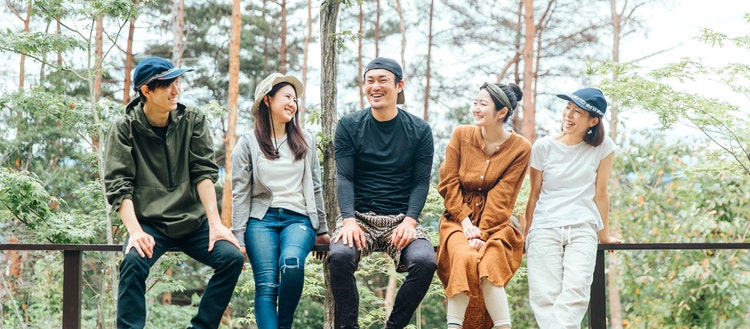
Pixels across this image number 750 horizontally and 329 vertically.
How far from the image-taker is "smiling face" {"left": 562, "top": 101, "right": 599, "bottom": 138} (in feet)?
11.0

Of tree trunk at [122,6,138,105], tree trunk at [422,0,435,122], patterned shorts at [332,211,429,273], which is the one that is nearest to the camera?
patterned shorts at [332,211,429,273]

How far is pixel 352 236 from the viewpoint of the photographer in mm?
3148

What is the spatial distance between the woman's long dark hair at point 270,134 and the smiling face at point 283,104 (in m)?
0.02

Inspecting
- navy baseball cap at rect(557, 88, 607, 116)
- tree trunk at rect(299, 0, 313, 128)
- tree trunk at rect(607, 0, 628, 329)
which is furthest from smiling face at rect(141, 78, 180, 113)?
tree trunk at rect(299, 0, 313, 128)

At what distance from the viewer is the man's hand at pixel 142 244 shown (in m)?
2.95

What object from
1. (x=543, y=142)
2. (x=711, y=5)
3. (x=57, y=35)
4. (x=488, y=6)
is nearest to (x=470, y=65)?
(x=488, y=6)

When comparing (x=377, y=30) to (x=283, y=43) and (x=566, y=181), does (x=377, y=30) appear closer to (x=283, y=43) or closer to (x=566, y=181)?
(x=283, y=43)

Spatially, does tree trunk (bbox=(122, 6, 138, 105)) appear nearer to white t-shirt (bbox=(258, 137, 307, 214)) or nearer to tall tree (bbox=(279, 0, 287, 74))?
tall tree (bbox=(279, 0, 287, 74))

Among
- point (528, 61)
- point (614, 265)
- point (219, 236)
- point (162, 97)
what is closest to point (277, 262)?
point (219, 236)

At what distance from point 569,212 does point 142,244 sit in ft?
6.25

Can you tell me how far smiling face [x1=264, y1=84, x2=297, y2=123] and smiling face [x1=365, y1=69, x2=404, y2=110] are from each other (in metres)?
0.37

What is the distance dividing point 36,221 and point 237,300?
647cm

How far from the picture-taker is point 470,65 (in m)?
14.0

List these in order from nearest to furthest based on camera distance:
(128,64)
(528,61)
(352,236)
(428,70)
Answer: (352,236), (528,61), (128,64), (428,70)
